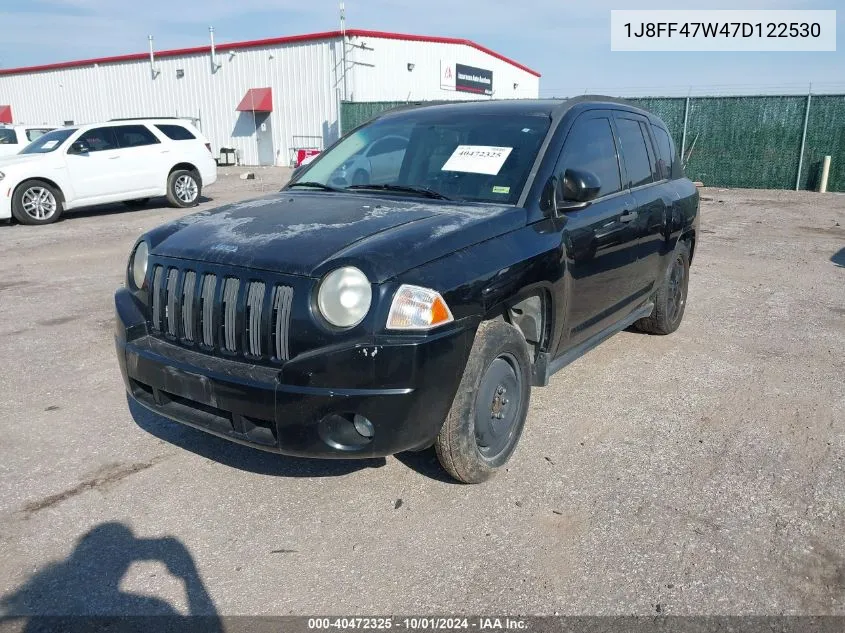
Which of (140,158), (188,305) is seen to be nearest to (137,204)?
(140,158)

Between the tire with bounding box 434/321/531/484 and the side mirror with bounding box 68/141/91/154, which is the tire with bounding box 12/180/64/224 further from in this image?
the tire with bounding box 434/321/531/484

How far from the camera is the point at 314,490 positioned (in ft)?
11.1

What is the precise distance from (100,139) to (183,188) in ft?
6.06

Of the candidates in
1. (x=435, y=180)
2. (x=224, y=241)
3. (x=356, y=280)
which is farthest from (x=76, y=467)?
(x=435, y=180)

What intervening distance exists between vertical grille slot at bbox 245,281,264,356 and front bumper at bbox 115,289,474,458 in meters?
0.09

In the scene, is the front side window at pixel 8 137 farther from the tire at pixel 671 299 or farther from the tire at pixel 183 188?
the tire at pixel 671 299

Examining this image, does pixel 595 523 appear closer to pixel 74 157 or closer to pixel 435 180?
pixel 435 180

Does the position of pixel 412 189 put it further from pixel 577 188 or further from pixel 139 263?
pixel 139 263

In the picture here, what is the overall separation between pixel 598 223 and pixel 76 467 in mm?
3167

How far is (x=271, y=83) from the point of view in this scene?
30781mm

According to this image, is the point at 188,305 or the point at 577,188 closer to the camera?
the point at 188,305

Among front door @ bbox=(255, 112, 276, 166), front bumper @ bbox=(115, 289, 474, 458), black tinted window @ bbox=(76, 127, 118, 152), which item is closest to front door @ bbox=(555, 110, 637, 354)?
front bumper @ bbox=(115, 289, 474, 458)

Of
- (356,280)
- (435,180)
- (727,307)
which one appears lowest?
(727,307)

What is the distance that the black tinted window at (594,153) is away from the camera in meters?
4.01
